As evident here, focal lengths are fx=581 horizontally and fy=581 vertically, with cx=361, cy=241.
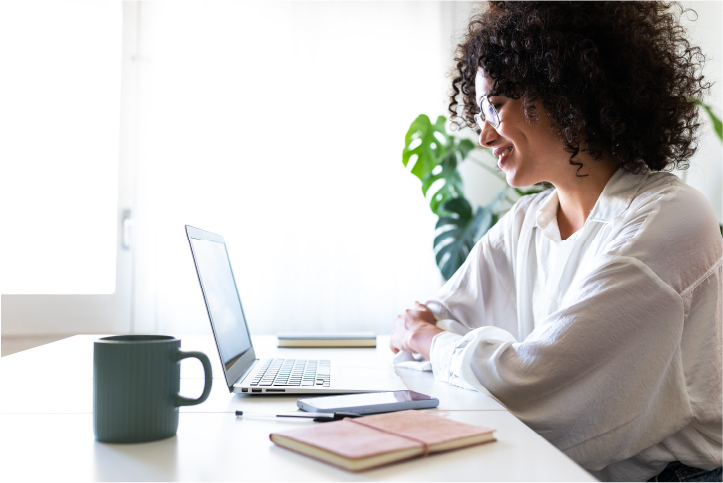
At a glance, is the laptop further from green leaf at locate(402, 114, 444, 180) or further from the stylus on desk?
green leaf at locate(402, 114, 444, 180)

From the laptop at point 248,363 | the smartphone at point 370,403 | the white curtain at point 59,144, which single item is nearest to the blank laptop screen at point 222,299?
the laptop at point 248,363

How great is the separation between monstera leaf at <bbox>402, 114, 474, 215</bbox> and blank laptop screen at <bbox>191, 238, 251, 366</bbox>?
4.79ft

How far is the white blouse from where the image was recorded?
2.60ft

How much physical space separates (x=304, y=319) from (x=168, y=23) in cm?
151

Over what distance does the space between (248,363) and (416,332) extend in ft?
1.04

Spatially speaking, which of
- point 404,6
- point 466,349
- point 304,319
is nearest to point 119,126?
point 304,319

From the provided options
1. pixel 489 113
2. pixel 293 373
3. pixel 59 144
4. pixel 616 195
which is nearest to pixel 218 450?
pixel 293 373

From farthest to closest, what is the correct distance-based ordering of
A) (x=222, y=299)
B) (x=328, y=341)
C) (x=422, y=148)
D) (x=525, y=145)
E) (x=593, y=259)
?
(x=422, y=148) < (x=328, y=341) < (x=525, y=145) < (x=222, y=299) < (x=593, y=259)

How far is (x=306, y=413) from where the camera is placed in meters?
0.68

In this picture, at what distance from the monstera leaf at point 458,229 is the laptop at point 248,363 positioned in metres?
1.38

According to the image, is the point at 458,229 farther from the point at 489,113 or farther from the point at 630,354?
the point at 630,354

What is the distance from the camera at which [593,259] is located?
2.98 feet

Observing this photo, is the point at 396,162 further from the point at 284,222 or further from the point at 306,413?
the point at 306,413

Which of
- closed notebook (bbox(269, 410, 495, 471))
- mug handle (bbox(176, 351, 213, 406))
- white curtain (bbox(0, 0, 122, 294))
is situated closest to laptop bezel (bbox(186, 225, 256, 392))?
mug handle (bbox(176, 351, 213, 406))
